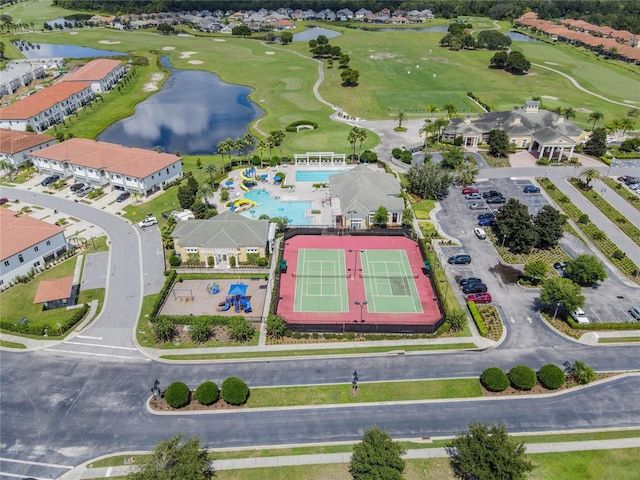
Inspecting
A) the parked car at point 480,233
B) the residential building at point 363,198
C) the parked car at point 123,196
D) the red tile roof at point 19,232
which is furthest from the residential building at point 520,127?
the red tile roof at point 19,232

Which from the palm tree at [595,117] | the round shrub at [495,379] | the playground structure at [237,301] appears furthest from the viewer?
the palm tree at [595,117]

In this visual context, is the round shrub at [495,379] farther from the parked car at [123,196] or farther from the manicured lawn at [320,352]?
the parked car at [123,196]

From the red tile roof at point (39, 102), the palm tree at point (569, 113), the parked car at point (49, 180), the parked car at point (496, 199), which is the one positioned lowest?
the parked car at point (49, 180)

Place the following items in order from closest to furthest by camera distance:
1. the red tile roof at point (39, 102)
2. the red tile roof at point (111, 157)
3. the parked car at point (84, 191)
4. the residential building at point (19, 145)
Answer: the red tile roof at point (111, 157), the parked car at point (84, 191), the residential building at point (19, 145), the red tile roof at point (39, 102)

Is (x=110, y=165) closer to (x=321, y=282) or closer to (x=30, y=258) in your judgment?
(x=30, y=258)

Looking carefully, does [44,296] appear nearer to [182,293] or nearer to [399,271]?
[182,293]

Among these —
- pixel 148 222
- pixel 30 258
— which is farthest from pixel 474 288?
pixel 30 258
